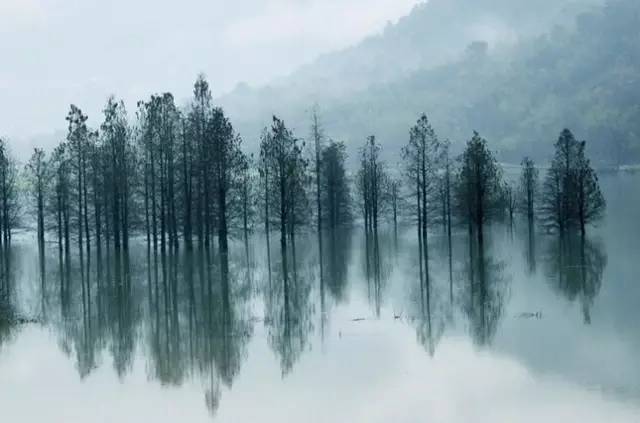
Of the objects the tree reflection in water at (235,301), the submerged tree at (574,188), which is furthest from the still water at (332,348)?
the submerged tree at (574,188)

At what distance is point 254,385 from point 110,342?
652 cm

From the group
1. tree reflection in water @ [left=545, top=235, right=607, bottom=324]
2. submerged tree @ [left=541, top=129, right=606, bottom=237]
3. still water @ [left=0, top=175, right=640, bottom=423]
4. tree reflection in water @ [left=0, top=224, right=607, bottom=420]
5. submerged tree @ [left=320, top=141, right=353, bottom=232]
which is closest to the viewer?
still water @ [left=0, top=175, right=640, bottom=423]

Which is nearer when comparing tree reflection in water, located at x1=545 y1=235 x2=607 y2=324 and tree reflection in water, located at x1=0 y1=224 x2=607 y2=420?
tree reflection in water, located at x1=0 y1=224 x2=607 y2=420

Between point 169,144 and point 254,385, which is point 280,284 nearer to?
point 254,385

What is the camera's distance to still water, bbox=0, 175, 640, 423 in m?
13.7

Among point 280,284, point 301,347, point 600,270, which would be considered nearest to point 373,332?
point 301,347

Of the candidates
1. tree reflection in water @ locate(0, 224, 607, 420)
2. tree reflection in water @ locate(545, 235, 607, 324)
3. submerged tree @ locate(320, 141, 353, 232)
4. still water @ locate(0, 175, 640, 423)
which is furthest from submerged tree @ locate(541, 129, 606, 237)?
still water @ locate(0, 175, 640, 423)

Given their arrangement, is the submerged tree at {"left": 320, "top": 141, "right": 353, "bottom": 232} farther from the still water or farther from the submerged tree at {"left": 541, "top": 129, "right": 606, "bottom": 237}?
the still water

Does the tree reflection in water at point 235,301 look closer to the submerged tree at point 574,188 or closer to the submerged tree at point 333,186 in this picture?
the submerged tree at point 574,188

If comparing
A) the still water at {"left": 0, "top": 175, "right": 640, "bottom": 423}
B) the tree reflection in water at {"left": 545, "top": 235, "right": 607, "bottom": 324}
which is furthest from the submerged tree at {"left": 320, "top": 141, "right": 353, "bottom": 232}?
the still water at {"left": 0, "top": 175, "right": 640, "bottom": 423}

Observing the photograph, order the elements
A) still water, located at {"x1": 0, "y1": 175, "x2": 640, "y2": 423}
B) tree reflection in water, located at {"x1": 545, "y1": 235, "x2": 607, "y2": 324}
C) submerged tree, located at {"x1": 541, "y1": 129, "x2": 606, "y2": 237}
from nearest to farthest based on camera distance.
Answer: still water, located at {"x1": 0, "y1": 175, "x2": 640, "y2": 423}, tree reflection in water, located at {"x1": 545, "y1": 235, "x2": 607, "y2": 324}, submerged tree, located at {"x1": 541, "y1": 129, "x2": 606, "y2": 237}

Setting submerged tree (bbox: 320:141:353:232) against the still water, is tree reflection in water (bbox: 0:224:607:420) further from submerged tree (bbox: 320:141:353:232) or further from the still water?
submerged tree (bbox: 320:141:353:232)

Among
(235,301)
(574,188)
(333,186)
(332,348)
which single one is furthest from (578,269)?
(333,186)

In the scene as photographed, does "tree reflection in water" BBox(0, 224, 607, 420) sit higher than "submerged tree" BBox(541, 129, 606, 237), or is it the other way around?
"submerged tree" BBox(541, 129, 606, 237)
